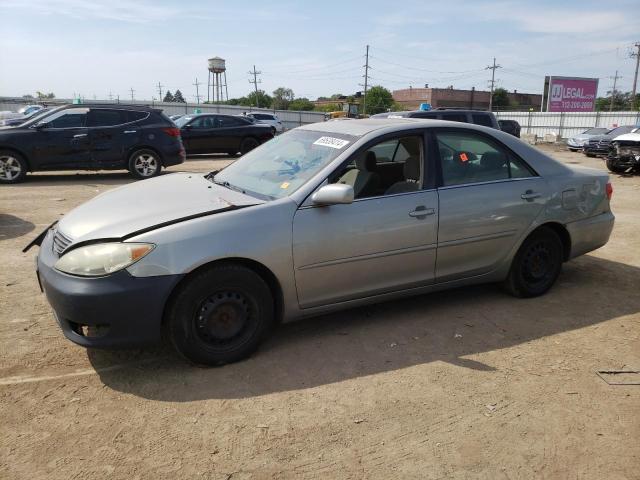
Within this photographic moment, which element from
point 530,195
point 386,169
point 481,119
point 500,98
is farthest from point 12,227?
point 500,98

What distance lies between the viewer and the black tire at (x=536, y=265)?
4617 millimetres

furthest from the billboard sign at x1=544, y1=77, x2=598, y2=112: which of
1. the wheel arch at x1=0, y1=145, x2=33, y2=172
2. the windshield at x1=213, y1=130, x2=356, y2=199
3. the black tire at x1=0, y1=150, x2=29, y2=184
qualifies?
the windshield at x1=213, y1=130, x2=356, y2=199

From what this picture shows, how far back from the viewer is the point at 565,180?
473 centimetres

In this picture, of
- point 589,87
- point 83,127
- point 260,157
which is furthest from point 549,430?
point 589,87

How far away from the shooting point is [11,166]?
1070 centimetres

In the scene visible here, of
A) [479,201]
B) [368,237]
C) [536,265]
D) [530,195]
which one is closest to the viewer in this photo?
[368,237]

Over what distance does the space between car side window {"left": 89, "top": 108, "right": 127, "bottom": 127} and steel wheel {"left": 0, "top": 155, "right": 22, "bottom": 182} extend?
1.66 m

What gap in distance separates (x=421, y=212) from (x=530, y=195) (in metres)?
1.17

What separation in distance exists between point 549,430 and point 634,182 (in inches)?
511

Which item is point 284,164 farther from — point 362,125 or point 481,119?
point 481,119

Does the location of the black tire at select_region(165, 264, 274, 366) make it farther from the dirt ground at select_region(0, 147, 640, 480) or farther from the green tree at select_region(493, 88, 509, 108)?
the green tree at select_region(493, 88, 509, 108)

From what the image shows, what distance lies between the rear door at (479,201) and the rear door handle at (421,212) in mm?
104

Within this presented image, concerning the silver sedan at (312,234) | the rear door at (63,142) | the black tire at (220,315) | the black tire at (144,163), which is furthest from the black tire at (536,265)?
the rear door at (63,142)

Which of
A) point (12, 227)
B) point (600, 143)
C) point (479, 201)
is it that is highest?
point (479, 201)
